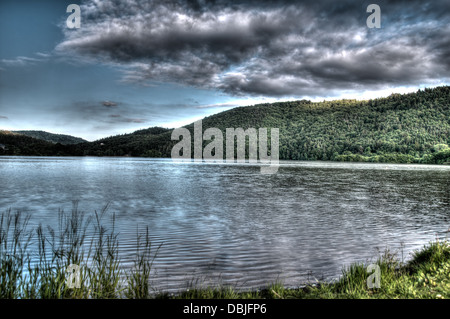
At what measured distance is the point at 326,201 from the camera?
82.0 ft

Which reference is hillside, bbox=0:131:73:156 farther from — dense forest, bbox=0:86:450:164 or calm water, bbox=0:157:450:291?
calm water, bbox=0:157:450:291

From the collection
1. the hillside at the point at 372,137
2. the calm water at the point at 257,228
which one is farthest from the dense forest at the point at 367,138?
the calm water at the point at 257,228

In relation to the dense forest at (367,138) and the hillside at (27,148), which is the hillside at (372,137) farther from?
the hillside at (27,148)

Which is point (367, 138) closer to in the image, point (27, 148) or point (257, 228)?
point (257, 228)

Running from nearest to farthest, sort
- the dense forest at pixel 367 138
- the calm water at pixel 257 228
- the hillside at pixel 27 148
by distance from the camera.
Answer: the calm water at pixel 257 228
the dense forest at pixel 367 138
the hillside at pixel 27 148

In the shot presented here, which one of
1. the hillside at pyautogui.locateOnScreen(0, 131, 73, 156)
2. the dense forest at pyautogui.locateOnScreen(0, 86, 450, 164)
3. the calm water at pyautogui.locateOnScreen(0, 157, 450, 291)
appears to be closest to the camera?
the calm water at pyautogui.locateOnScreen(0, 157, 450, 291)

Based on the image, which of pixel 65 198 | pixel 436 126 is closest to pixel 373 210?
pixel 65 198

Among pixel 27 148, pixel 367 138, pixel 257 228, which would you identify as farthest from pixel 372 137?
pixel 27 148

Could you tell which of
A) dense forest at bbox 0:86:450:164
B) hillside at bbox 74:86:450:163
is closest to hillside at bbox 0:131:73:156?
dense forest at bbox 0:86:450:164

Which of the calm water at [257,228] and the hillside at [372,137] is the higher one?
the hillside at [372,137]

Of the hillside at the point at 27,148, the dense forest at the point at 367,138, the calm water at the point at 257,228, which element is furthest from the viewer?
the hillside at the point at 27,148

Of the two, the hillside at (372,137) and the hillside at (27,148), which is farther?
the hillside at (27,148)
